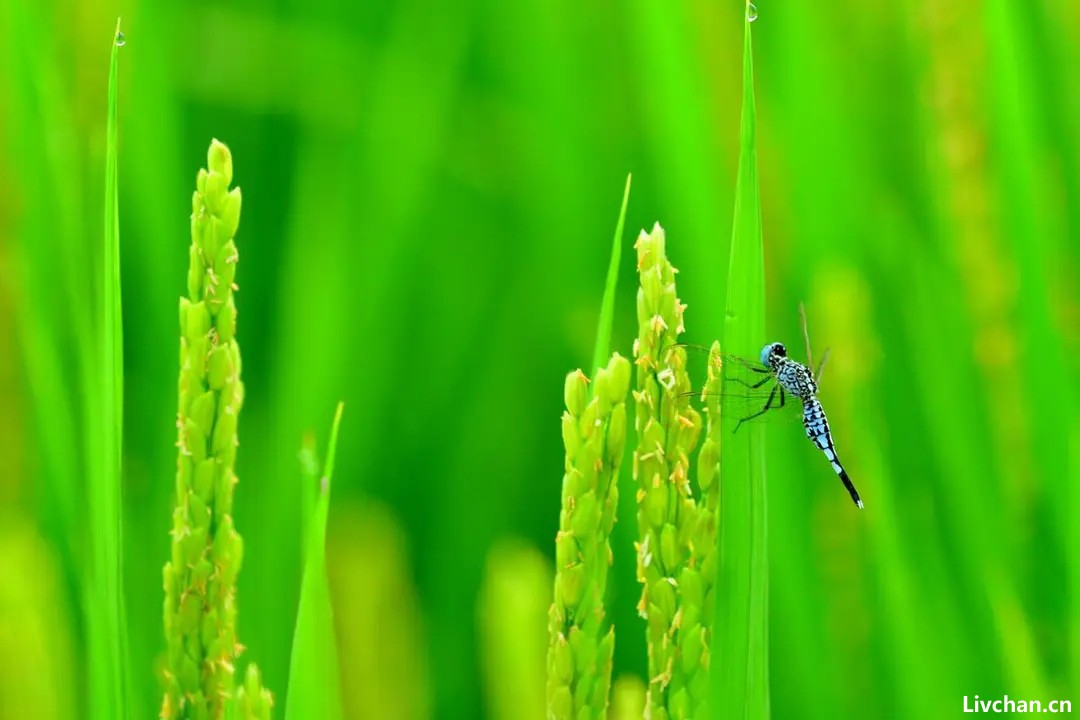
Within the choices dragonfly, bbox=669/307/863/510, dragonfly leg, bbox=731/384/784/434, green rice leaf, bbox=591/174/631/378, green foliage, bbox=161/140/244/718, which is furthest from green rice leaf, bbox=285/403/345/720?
dragonfly, bbox=669/307/863/510

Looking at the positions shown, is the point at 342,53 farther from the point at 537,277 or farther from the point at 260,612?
the point at 260,612

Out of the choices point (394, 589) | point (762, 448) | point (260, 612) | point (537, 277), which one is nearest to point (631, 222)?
point (537, 277)

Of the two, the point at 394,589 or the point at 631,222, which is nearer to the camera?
the point at 394,589

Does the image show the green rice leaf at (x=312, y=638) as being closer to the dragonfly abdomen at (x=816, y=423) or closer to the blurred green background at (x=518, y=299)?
the blurred green background at (x=518, y=299)

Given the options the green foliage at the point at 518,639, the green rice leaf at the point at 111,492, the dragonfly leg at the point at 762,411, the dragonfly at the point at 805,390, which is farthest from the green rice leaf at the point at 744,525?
the green rice leaf at the point at 111,492

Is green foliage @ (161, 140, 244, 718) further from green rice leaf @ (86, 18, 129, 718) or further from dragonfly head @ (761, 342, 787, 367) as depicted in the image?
dragonfly head @ (761, 342, 787, 367)
